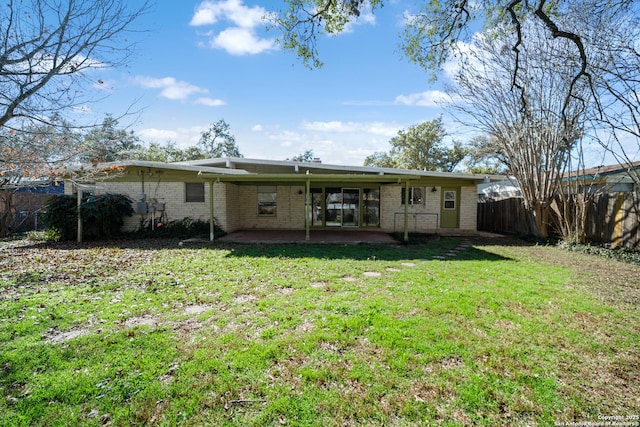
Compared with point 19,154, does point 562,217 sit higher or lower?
lower

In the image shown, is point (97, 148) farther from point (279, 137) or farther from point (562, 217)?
point (279, 137)

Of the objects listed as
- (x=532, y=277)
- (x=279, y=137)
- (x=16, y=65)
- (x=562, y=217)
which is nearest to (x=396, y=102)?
(x=562, y=217)

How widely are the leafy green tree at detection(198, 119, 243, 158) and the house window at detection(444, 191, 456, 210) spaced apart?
27.9 metres

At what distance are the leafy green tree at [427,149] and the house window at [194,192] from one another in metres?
21.7

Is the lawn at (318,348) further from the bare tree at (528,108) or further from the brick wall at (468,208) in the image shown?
the brick wall at (468,208)

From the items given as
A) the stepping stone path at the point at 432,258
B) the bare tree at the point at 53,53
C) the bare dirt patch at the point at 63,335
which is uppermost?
the bare tree at the point at 53,53

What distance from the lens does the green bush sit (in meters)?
10.6

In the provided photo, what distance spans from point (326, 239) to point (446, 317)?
7.32m

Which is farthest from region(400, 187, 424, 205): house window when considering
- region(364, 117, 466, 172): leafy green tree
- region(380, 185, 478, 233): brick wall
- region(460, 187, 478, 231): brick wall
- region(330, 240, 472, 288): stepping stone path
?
region(364, 117, 466, 172): leafy green tree

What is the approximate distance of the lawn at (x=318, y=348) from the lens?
2.26m

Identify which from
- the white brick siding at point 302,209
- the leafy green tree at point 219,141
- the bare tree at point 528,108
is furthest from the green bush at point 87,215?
the leafy green tree at point 219,141

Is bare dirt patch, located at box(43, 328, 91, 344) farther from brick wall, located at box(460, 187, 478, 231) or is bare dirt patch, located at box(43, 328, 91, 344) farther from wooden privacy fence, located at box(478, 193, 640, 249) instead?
brick wall, located at box(460, 187, 478, 231)

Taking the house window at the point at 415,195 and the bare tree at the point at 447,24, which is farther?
the house window at the point at 415,195

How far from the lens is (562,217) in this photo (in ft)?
34.6
